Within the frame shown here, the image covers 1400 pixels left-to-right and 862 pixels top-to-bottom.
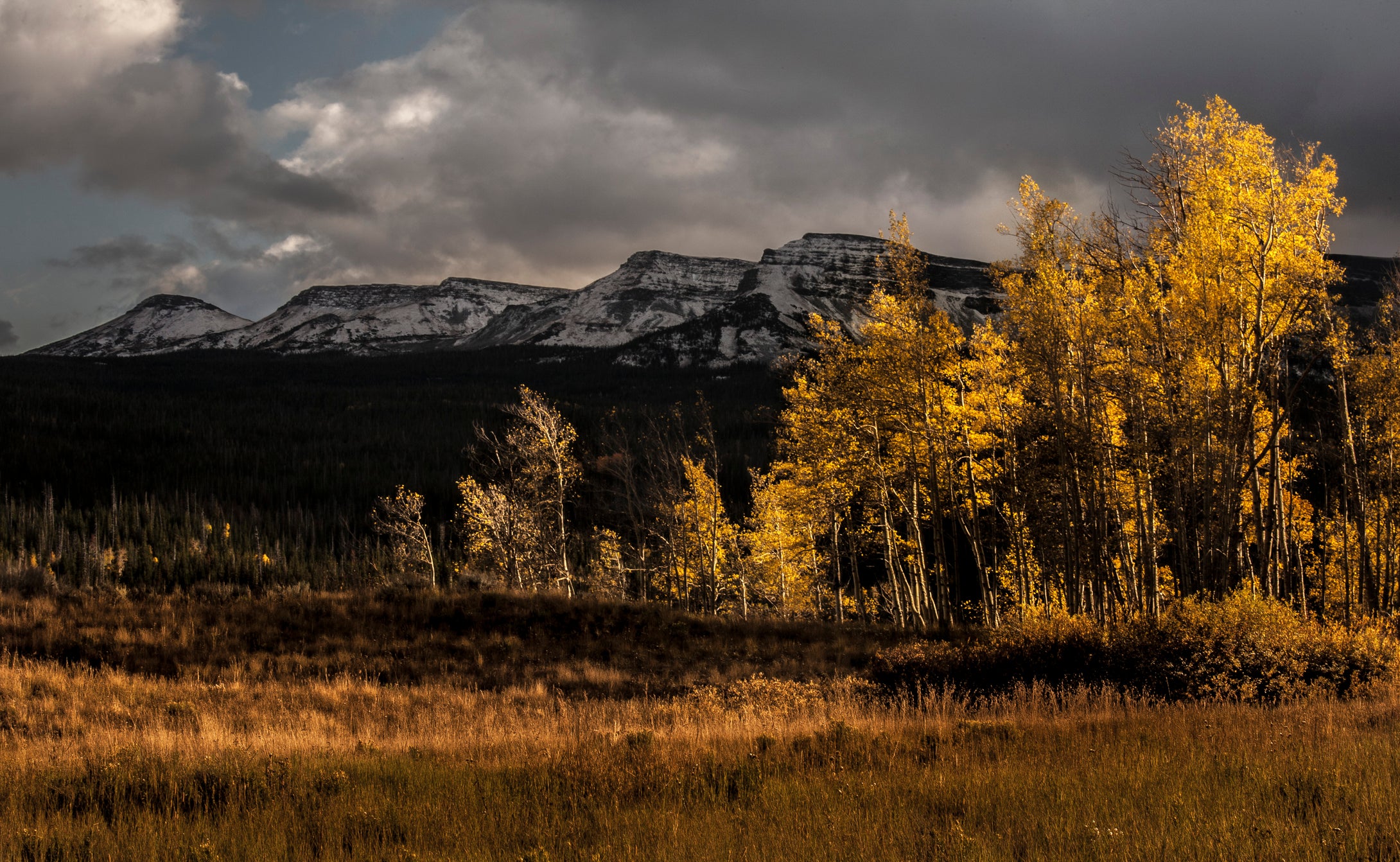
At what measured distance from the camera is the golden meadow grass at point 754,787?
530cm

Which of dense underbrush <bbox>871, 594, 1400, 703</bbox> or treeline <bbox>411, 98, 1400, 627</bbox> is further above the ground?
treeline <bbox>411, 98, 1400, 627</bbox>

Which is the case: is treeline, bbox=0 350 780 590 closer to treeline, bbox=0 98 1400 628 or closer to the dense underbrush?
treeline, bbox=0 98 1400 628

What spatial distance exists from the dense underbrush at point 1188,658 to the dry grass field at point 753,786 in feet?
3.21

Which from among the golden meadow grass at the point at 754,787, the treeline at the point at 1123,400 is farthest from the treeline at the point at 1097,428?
the golden meadow grass at the point at 754,787

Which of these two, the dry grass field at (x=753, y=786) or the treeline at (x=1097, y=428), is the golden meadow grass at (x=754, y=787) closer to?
the dry grass field at (x=753, y=786)

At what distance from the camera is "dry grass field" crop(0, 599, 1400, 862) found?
5301 mm

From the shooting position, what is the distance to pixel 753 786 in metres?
7.16

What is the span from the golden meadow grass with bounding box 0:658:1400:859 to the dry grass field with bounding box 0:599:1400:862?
3 cm

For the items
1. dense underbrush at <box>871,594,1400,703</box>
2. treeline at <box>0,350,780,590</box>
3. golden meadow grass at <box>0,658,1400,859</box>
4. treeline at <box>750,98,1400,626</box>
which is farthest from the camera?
treeline at <box>0,350,780,590</box>

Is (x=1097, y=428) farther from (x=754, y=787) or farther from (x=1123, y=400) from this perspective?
(x=754, y=787)

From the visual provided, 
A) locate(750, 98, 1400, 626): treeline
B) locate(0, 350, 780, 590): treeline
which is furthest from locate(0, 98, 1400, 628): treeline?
locate(0, 350, 780, 590): treeline

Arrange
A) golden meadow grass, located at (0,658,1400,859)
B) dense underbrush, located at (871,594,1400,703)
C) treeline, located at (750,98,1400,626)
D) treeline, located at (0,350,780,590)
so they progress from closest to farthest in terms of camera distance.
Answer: golden meadow grass, located at (0,658,1400,859) < dense underbrush, located at (871,594,1400,703) < treeline, located at (750,98,1400,626) < treeline, located at (0,350,780,590)

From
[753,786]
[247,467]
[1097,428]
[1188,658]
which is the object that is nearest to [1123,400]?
[1097,428]

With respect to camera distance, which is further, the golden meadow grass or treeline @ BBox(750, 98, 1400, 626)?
treeline @ BBox(750, 98, 1400, 626)
